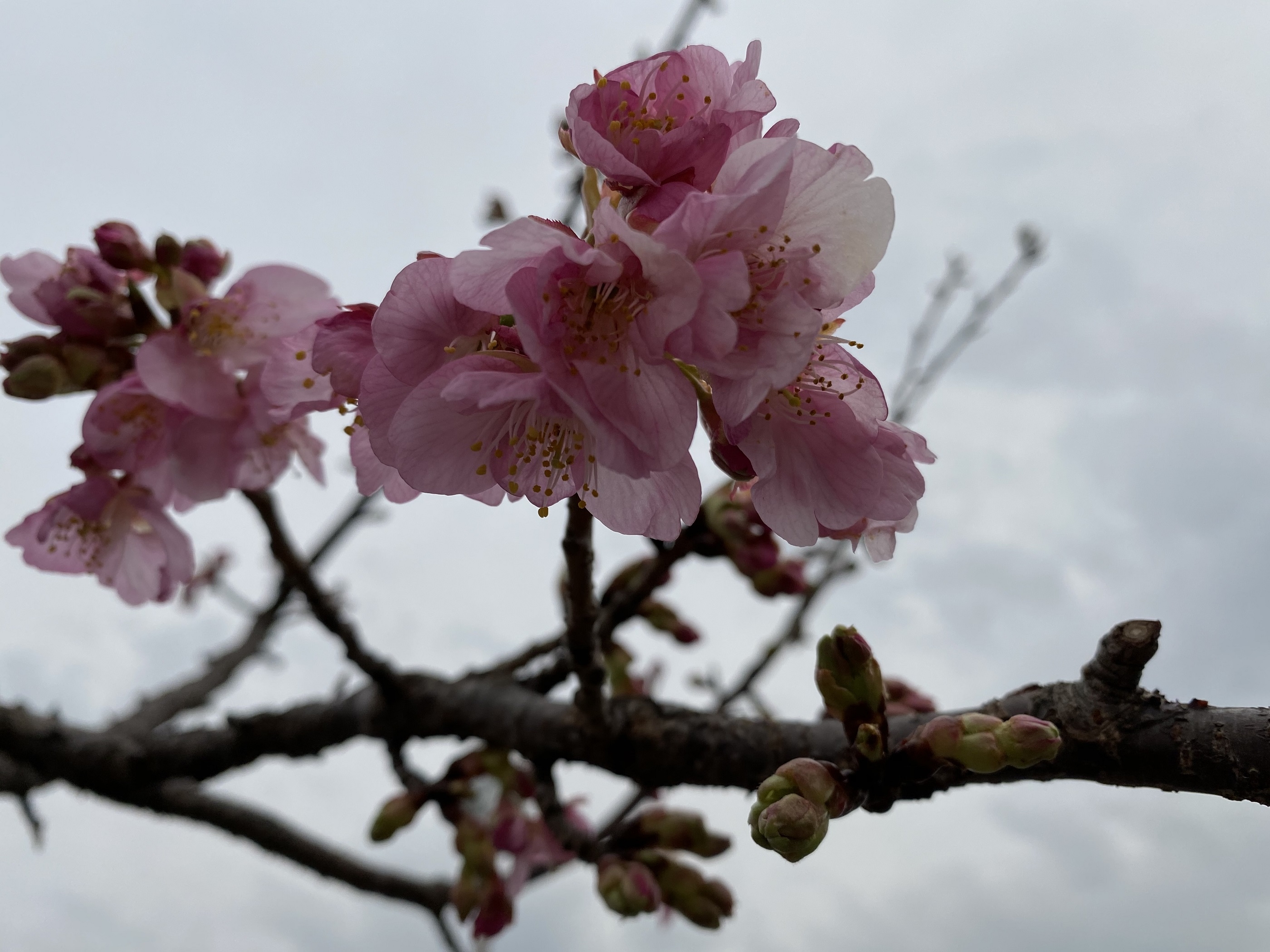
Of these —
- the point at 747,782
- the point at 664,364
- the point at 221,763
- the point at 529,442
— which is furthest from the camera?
the point at 221,763

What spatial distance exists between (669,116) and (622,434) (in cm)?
45

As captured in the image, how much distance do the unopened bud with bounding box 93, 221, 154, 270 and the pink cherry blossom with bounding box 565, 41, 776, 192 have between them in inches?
49.7

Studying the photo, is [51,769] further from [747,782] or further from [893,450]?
[893,450]

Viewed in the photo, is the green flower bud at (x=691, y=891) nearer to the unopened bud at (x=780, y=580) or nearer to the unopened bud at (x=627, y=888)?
the unopened bud at (x=627, y=888)

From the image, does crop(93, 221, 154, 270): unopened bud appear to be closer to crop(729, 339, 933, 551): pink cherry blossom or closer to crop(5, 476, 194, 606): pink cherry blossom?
crop(5, 476, 194, 606): pink cherry blossom

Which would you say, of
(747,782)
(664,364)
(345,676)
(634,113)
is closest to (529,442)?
(664,364)

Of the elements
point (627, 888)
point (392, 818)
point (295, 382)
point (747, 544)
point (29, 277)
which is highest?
point (29, 277)

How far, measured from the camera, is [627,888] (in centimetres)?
189

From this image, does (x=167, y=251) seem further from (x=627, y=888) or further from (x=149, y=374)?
(x=627, y=888)

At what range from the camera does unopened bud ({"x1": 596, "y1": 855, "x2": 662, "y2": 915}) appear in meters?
1.88

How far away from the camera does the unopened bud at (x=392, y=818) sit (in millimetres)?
2287

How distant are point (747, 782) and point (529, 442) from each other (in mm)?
883

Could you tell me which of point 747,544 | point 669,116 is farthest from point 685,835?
point 669,116

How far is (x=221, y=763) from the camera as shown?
2609 mm
